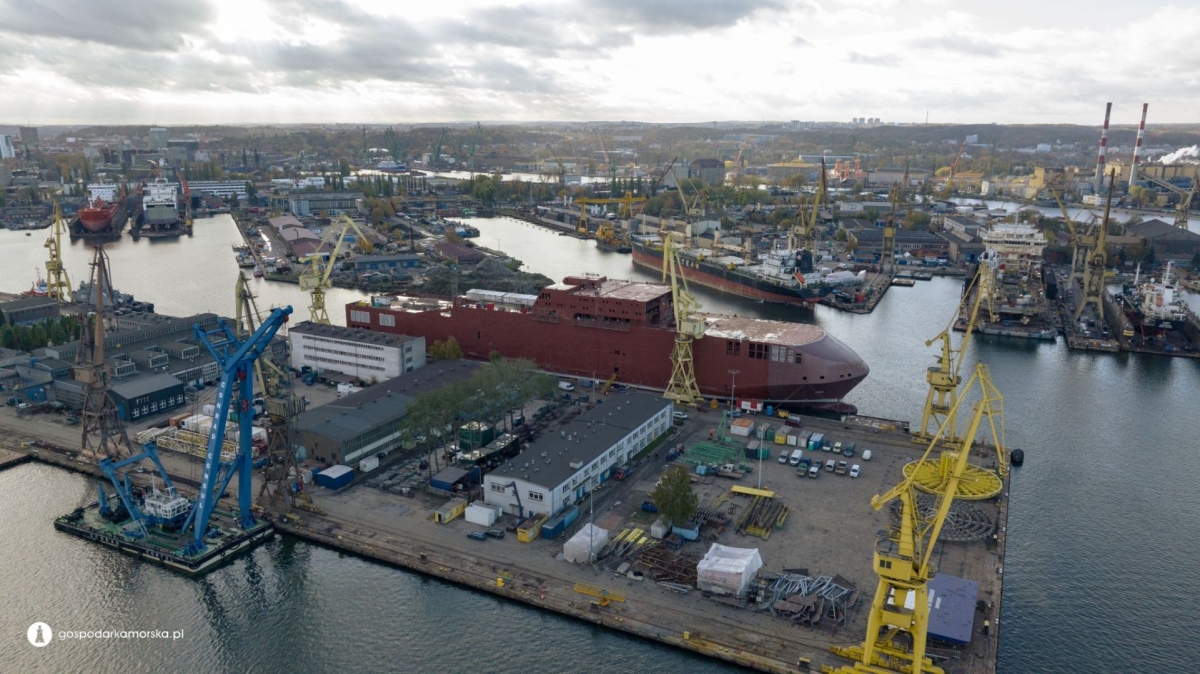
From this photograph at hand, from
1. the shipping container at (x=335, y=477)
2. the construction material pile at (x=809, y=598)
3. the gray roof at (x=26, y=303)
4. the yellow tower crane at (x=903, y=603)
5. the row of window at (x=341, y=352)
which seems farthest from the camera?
the gray roof at (x=26, y=303)

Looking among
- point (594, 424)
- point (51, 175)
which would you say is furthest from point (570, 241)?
point (51, 175)

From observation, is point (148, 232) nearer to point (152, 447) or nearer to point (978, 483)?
point (152, 447)

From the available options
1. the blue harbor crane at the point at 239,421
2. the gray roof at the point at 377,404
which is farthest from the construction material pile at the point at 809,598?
the gray roof at the point at 377,404

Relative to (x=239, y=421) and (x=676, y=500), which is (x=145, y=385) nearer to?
(x=239, y=421)

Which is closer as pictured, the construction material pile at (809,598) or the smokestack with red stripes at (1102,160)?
the construction material pile at (809,598)

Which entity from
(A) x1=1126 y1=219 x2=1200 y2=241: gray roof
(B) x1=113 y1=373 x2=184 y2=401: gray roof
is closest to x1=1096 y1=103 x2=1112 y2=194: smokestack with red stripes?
(A) x1=1126 y1=219 x2=1200 y2=241: gray roof

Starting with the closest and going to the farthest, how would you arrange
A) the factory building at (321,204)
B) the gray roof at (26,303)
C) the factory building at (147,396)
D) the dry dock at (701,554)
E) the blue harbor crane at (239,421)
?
the dry dock at (701,554) < the blue harbor crane at (239,421) < the factory building at (147,396) < the gray roof at (26,303) < the factory building at (321,204)

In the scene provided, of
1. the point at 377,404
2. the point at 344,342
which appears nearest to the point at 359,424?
the point at 377,404

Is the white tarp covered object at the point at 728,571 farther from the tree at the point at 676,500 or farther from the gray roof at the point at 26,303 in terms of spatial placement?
the gray roof at the point at 26,303

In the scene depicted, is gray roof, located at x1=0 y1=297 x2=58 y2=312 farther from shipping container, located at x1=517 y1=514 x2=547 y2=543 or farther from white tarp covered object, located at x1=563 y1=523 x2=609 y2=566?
white tarp covered object, located at x1=563 y1=523 x2=609 y2=566
